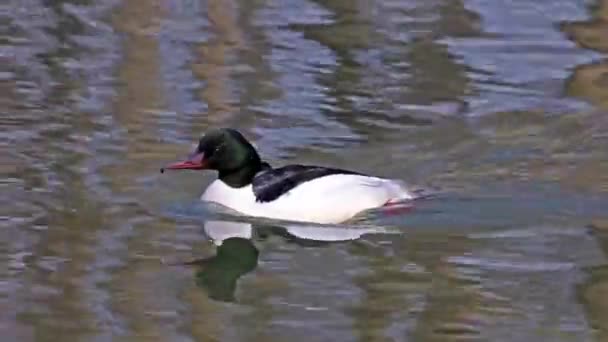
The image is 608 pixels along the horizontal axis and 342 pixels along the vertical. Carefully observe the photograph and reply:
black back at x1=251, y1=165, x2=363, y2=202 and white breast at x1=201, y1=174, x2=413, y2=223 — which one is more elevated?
black back at x1=251, y1=165, x2=363, y2=202

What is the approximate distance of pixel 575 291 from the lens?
8.75 m

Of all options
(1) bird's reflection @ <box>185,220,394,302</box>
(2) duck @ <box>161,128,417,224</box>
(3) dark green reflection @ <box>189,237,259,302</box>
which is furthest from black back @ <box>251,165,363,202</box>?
(3) dark green reflection @ <box>189,237,259,302</box>

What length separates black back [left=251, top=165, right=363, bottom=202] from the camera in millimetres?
A: 10203

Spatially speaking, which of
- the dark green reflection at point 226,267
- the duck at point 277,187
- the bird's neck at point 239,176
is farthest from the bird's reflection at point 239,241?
the bird's neck at point 239,176

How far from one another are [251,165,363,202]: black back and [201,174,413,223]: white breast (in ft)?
0.09

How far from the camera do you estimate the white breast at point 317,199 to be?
1020 centimetres

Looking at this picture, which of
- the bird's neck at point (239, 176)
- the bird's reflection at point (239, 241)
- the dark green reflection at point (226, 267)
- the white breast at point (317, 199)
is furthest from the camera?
the bird's neck at point (239, 176)

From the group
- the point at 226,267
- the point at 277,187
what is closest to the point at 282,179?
the point at 277,187

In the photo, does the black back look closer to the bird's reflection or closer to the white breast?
the white breast

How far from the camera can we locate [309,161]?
1140 cm

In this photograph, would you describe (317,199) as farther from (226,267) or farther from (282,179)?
(226,267)

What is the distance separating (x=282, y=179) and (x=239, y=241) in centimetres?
51

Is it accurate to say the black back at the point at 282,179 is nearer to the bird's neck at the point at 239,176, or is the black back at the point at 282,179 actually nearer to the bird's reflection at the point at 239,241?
the bird's neck at the point at 239,176

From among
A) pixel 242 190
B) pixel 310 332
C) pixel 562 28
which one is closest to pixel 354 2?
pixel 562 28
